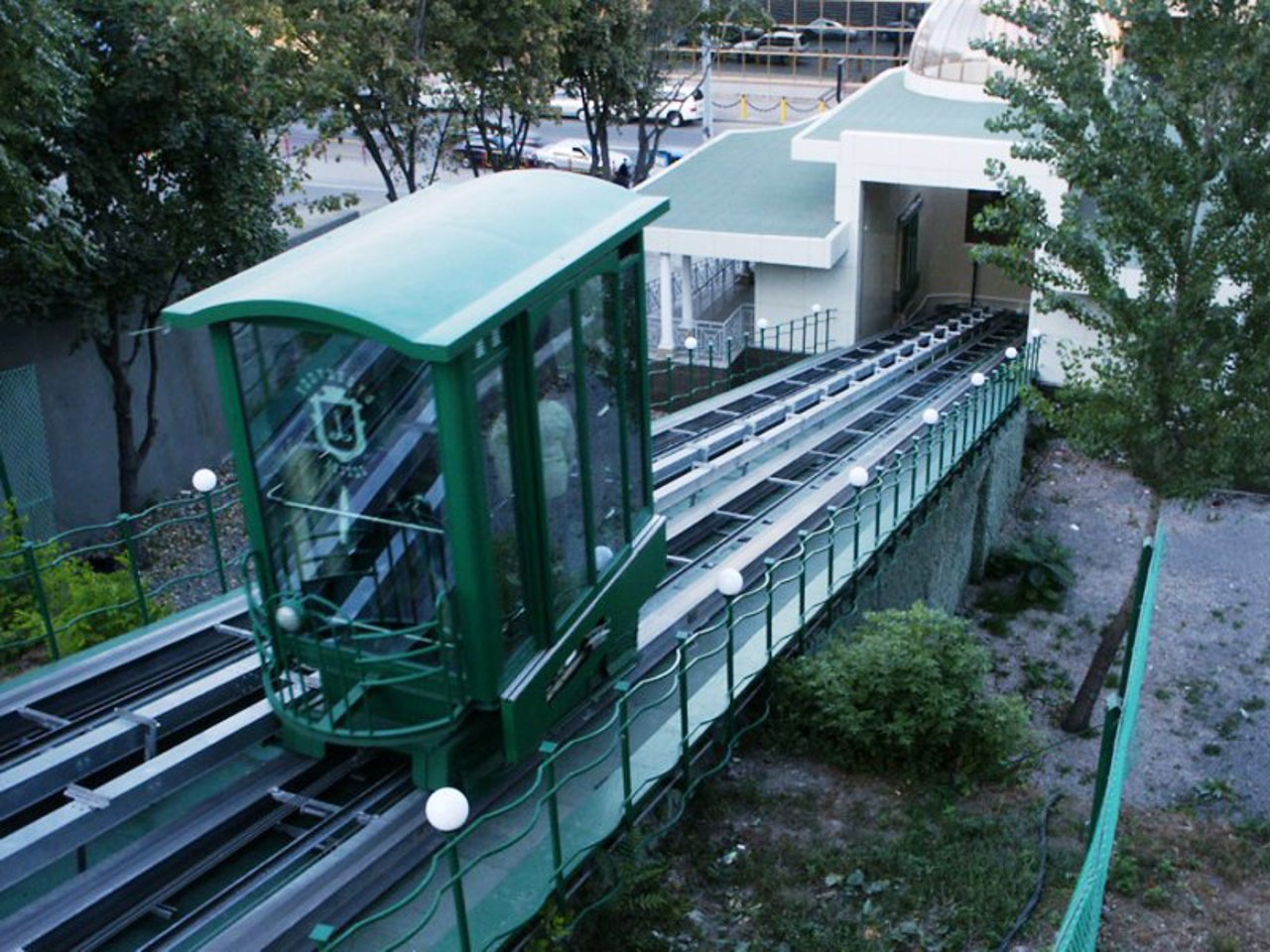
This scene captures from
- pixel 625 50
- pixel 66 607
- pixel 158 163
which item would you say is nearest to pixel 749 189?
pixel 625 50

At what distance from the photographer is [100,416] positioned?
56.4 ft

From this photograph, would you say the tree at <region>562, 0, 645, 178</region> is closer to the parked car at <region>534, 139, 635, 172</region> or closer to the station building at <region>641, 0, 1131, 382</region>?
the station building at <region>641, 0, 1131, 382</region>

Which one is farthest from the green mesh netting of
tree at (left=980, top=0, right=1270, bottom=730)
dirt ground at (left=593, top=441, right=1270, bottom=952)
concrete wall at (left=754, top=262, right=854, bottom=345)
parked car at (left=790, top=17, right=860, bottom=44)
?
parked car at (left=790, top=17, right=860, bottom=44)

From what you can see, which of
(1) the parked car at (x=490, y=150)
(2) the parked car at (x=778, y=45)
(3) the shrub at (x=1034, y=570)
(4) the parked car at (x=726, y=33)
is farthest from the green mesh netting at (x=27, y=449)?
(2) the parked car at (x=778, y=45)

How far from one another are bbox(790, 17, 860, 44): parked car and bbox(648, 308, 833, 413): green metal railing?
28126mm

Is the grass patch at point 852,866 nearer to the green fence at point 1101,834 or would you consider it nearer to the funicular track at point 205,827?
the green fence at point 1101,834

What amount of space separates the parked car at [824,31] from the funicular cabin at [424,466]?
45.2 m

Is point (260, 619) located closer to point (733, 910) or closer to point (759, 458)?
point (733, 910)

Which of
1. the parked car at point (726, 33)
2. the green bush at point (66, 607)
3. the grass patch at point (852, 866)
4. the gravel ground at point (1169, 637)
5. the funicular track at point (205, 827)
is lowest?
the gravel ground at point (1169, 637)

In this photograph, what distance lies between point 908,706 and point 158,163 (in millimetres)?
11003

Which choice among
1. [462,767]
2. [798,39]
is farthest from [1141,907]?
[798,39]

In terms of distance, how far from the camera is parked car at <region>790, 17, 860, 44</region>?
49.8 metres

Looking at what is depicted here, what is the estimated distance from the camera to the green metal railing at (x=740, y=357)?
76.6ft

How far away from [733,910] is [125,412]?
38.2 feet
